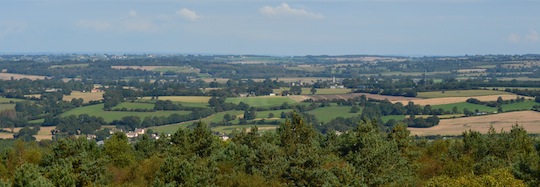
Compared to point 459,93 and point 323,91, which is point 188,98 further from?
point 459,93

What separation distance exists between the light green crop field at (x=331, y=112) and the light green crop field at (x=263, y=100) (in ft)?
37.7

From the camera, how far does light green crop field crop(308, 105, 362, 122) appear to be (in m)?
96.2

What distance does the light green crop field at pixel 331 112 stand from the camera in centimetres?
9619

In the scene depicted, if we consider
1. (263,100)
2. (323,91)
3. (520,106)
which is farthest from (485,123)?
(323,91)

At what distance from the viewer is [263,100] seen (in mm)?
121562

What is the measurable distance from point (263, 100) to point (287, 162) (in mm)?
88273

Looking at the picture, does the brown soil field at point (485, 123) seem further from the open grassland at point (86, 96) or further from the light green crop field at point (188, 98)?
the open grassland at point (86, 96)

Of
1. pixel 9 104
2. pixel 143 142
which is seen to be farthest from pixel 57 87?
pixel 143 142

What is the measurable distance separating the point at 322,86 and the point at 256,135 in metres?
109

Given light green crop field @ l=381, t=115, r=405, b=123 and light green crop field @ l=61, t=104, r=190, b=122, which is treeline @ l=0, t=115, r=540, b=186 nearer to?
light green crop field @ l=381, t=115, r=405, b=123

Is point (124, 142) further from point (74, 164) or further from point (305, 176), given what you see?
point (305, 176)

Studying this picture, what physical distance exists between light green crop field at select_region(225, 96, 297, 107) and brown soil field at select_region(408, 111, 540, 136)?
1460 inches

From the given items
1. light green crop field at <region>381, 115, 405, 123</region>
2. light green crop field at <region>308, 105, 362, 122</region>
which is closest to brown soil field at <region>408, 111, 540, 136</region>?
light green crop field at <region>381, 115, 405, 123</region>

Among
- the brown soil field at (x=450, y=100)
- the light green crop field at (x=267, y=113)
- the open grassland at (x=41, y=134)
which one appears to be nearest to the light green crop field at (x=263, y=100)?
the light green crop field at (x=267, y=113)
